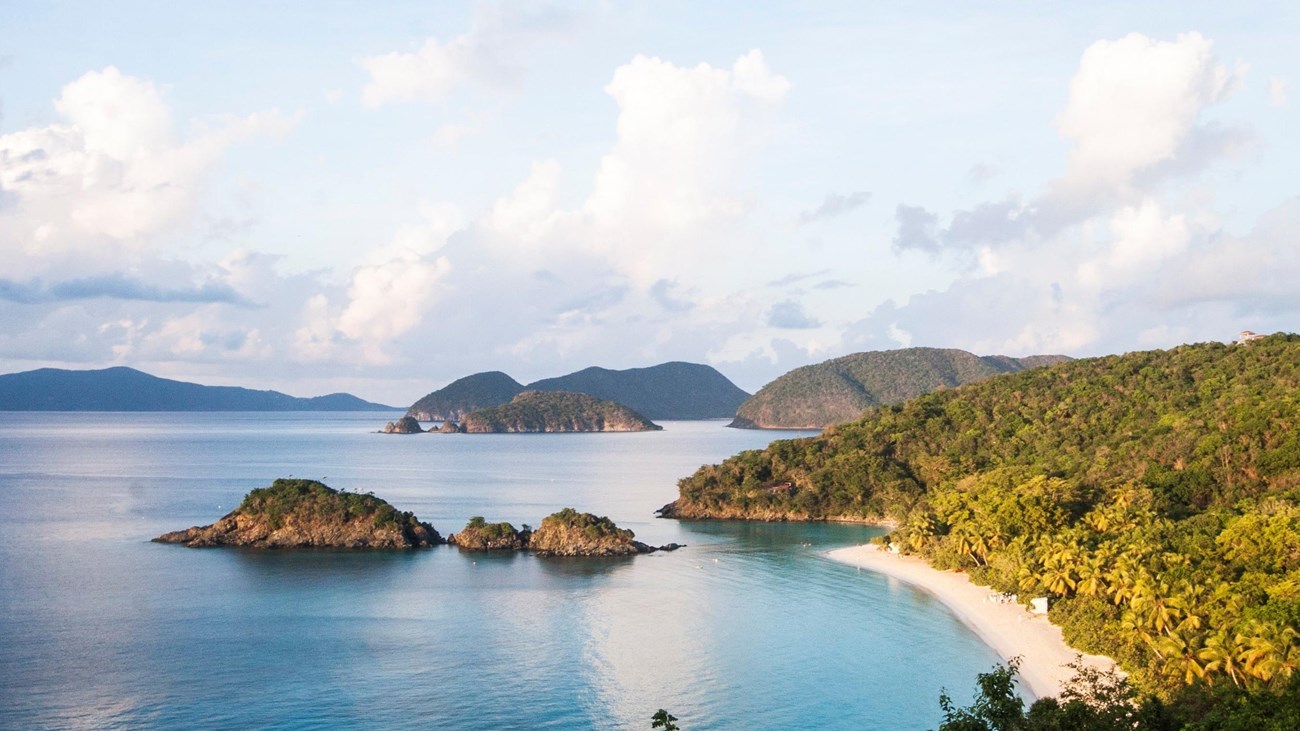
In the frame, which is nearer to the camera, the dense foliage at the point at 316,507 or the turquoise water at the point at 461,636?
the turquoise water at the point at 461,636

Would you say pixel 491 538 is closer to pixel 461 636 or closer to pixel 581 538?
pixel 581 538

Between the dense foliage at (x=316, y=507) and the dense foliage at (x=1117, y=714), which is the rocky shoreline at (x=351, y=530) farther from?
the dense foliage at (x=1117, y=714)

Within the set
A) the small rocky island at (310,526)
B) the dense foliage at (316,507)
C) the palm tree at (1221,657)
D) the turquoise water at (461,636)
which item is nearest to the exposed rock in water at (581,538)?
the turquoise water at (461,636)

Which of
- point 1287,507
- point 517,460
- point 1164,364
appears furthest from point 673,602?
point 517,460

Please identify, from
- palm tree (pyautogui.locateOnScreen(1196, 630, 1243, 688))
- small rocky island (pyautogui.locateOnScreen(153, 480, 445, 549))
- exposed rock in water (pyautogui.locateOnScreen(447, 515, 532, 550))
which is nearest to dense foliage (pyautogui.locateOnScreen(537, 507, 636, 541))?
exposed rock in water (pyautogui.locateOnScreen(447, 515, 532, 550))

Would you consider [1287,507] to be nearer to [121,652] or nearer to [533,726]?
[533,726]

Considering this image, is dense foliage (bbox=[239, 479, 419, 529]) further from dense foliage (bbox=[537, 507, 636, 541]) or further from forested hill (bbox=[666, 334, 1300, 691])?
forested hill (bbox=[666, 334, 1300, 691])
